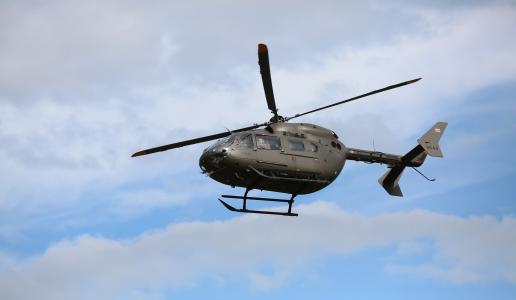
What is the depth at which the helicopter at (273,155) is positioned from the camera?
101ft

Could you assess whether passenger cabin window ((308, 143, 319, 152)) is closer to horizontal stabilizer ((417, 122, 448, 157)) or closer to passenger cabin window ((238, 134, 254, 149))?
passenger cabin window ((238, 134, 254, 149))

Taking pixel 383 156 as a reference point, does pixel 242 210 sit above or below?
below

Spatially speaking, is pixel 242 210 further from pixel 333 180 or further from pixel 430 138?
pixel 430 138

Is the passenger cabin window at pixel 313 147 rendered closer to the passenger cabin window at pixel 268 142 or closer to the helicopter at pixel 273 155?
the helicopter at pixel 273 155

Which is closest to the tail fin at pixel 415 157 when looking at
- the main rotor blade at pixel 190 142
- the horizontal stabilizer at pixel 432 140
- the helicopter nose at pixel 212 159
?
the horizontal stabilizer at pixel 432 140

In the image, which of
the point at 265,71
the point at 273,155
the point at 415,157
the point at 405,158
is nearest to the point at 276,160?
the point at 273,155

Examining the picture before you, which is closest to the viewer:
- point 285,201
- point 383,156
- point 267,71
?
point 267,71

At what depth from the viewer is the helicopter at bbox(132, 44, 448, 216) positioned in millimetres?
30719

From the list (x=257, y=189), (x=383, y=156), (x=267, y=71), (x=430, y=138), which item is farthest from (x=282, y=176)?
(x=430, y=138)

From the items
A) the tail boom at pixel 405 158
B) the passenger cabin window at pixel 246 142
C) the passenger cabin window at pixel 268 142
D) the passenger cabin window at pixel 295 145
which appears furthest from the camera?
the tail boom at pixel 405 158

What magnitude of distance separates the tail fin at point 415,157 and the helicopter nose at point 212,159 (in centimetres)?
1127

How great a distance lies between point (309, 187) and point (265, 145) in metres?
2.81

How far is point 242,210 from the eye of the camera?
3123 centimetres

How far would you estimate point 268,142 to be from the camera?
31.7 meters
